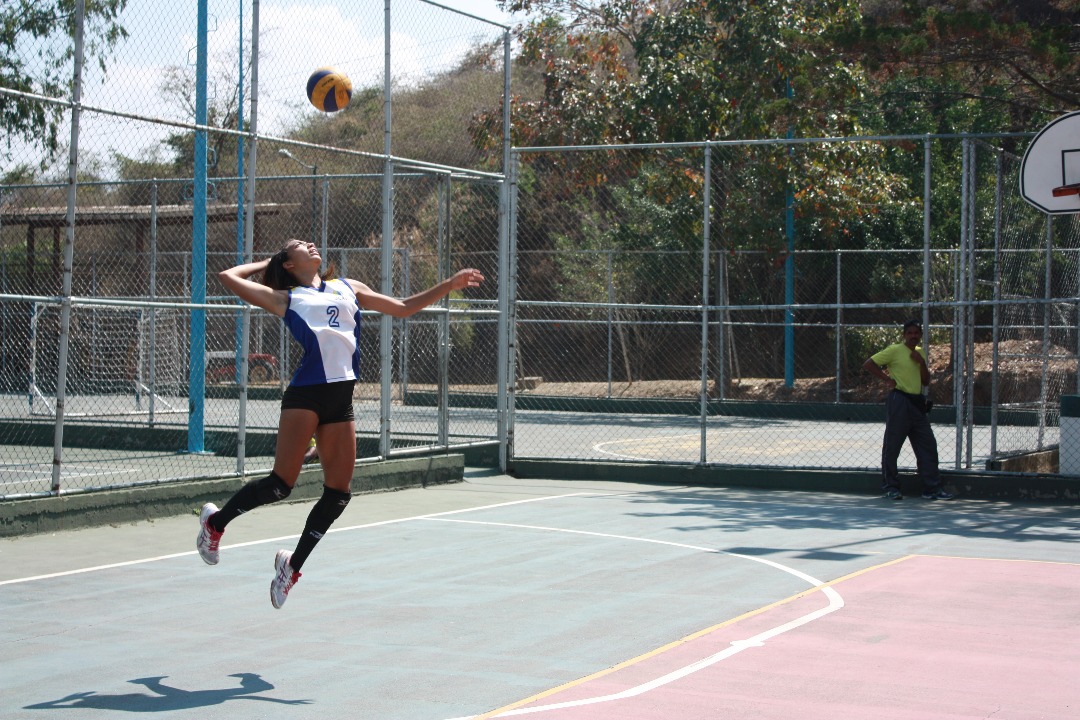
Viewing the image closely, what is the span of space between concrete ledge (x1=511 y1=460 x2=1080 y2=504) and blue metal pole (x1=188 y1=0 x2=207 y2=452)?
391cm

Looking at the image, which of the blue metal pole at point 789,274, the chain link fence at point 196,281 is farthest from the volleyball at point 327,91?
the blue metal pole at point 789,274

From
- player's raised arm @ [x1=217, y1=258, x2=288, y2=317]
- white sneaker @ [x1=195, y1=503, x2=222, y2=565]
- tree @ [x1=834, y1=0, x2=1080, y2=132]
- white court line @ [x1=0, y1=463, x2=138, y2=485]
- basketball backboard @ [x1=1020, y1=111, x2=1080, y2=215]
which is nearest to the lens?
player's raised arm @ [x1=217, y1=258, x2=288, y2=317]

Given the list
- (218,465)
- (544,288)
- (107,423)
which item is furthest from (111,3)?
(544,288)

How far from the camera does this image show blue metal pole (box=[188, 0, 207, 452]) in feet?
49.1

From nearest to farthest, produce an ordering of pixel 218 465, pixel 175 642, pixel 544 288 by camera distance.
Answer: pixel 175 642 < pixel 218 465 < pixel 544 288

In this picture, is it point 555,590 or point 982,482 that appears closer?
point 555,590

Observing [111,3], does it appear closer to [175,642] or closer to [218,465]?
[218,465]

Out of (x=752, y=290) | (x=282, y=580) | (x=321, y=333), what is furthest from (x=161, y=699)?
(x=752, y=290)

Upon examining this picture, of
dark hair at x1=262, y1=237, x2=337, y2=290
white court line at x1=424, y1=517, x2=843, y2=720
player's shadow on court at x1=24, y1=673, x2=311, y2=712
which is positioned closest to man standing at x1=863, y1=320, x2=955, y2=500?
white court line at x1=424, y1=517, x2=843, y2=720

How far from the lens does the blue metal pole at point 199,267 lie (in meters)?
15.0

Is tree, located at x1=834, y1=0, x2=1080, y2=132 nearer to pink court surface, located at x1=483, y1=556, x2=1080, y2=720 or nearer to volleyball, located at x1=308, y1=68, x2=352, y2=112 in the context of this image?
volleyball, located at x1=308, y1=68, x2=352, y2=112

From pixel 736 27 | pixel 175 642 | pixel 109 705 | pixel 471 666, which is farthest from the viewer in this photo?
pixel 736 27

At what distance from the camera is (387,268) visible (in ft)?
45.7

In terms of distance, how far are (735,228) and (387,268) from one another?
50.1ft
